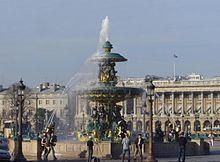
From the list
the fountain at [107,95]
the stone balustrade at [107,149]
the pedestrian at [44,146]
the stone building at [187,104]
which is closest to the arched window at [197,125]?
the stone building at [187,104]

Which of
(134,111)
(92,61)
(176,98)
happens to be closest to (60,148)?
(92,61)

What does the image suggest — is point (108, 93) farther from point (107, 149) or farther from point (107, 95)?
point (107, 149)

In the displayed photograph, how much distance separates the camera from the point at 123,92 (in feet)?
152

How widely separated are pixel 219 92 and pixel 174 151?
130m

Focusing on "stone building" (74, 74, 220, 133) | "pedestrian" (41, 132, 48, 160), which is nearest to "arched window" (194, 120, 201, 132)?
"stone building" (74, 74, 220, 133)

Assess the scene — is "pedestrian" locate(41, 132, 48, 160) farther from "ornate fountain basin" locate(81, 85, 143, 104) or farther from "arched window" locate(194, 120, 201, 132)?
"arched window" locate(194, 120, 201, 132)

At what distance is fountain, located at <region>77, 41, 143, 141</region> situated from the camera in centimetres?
4600

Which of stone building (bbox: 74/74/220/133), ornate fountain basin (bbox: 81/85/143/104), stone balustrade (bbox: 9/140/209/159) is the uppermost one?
stone building (bbox: 74/74/220/133)

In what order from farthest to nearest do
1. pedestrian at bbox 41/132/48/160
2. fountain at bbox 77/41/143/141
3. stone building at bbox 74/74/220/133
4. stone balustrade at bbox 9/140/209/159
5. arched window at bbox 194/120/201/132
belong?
stone building at bbox 74/74/220/133
arched window at bbox 194/120/201/132
fountain at bbox 77/41/143/141
stone balustrade at bbox 9/140/209/159
pedestrian at bbox 41/132/48/160

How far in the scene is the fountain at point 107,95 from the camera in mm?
46000

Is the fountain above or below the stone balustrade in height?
above

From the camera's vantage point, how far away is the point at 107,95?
46.2 metres

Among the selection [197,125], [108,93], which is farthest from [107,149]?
Result: [197,125]

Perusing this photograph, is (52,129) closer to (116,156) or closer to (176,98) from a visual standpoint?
(116,156)
